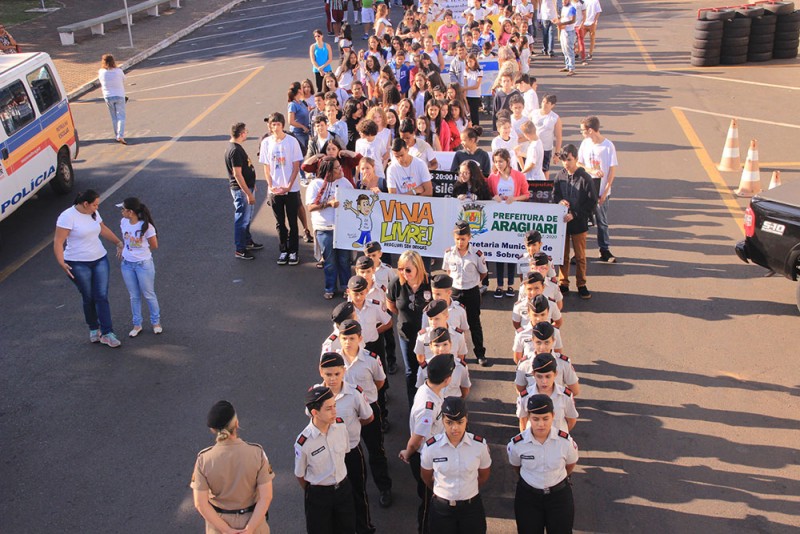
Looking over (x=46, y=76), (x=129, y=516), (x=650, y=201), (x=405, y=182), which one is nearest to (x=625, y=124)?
(x=650, y=201)

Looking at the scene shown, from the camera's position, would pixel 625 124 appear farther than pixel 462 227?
Yes

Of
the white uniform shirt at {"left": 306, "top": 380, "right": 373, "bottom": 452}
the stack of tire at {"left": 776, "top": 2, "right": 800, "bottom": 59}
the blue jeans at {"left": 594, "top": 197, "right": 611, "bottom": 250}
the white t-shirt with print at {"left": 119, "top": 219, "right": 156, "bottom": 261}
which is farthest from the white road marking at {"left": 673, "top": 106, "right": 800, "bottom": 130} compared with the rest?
the white uniform shirt at {"left": 306, "top": 380, "right": 373, "bottom": 452}

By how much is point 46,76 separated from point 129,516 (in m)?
9.93

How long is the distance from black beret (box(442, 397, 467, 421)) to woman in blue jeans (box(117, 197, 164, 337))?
16.7 ft

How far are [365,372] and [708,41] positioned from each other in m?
19.7

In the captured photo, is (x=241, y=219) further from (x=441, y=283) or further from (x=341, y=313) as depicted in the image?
(x=441, y=283)

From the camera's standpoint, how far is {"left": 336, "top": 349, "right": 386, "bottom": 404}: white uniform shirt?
21.4ft

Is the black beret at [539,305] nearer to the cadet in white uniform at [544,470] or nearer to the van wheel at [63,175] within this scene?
the cadet in white uniform at [544,470]

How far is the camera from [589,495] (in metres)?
6.60

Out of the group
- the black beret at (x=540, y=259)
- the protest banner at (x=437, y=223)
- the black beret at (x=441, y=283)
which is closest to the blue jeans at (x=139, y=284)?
the protest banner at (x=437, y=223)

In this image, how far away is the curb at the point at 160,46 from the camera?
21.8m

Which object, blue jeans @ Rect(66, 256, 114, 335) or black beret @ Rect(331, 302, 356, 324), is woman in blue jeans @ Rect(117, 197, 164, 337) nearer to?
blue jeans @ Rect(66, 256, 114, 335)

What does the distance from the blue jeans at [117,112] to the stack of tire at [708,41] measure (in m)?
15.7

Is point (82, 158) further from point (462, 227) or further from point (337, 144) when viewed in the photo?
point (462, 227)
